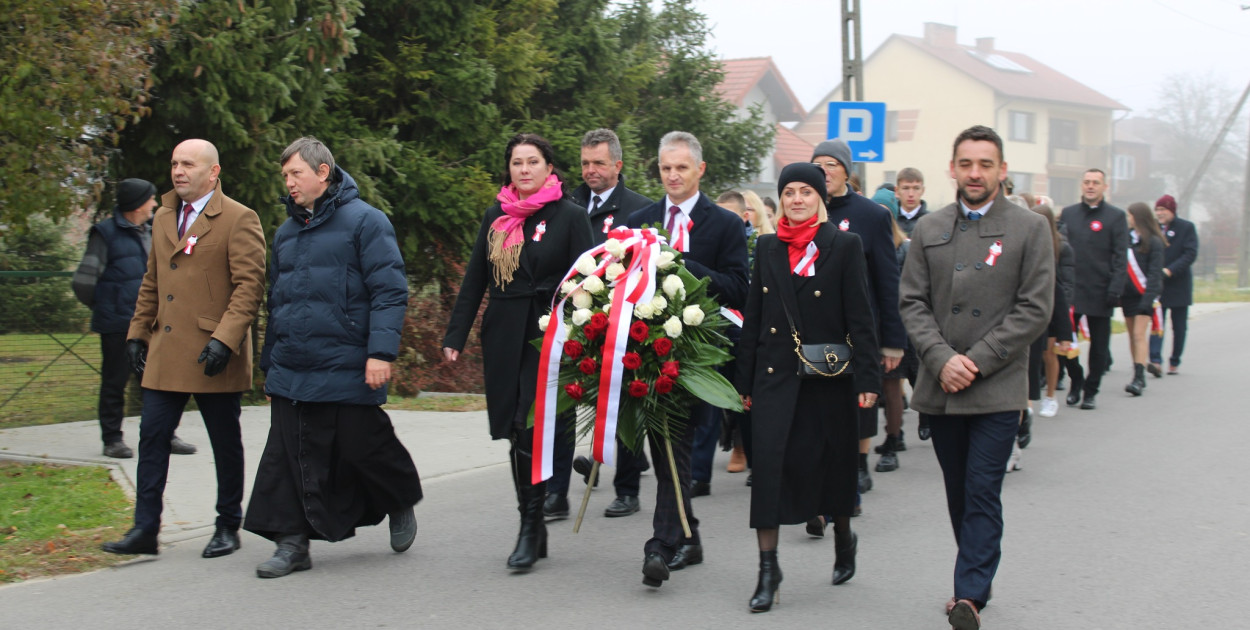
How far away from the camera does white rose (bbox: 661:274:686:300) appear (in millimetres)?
5562

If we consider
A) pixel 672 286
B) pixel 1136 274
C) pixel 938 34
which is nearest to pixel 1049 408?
pixel 1136 274

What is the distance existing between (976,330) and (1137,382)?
9088 mm

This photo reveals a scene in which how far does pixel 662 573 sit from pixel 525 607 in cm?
64

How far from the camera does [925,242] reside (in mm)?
5199

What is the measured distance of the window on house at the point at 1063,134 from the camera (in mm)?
65812

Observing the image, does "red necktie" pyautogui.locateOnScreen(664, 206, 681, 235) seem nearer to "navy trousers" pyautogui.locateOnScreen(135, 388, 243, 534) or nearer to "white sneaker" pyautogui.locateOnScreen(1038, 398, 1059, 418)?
"navy trousers" pyautogui.locateOnScreen(135, 388, 243, 534)

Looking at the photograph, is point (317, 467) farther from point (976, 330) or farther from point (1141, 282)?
point (1141, 282)

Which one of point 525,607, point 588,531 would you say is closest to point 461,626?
point 525,607

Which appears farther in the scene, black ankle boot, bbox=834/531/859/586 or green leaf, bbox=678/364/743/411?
black ankle boot, bbox=834/531/859/586

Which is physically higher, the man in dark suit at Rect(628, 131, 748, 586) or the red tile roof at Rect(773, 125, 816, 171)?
the red tile roof at Rect(773, 125, 816, 171)

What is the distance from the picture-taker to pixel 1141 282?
1312 centimetres

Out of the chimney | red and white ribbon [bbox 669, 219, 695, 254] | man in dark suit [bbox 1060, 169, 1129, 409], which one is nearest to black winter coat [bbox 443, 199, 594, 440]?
red and white ribbon [bbox 669, 219, 695, 254]

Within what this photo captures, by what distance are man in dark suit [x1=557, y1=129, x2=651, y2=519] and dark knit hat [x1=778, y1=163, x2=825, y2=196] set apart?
5.71ft

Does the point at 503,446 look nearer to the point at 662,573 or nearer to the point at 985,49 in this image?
the point at 662,573
